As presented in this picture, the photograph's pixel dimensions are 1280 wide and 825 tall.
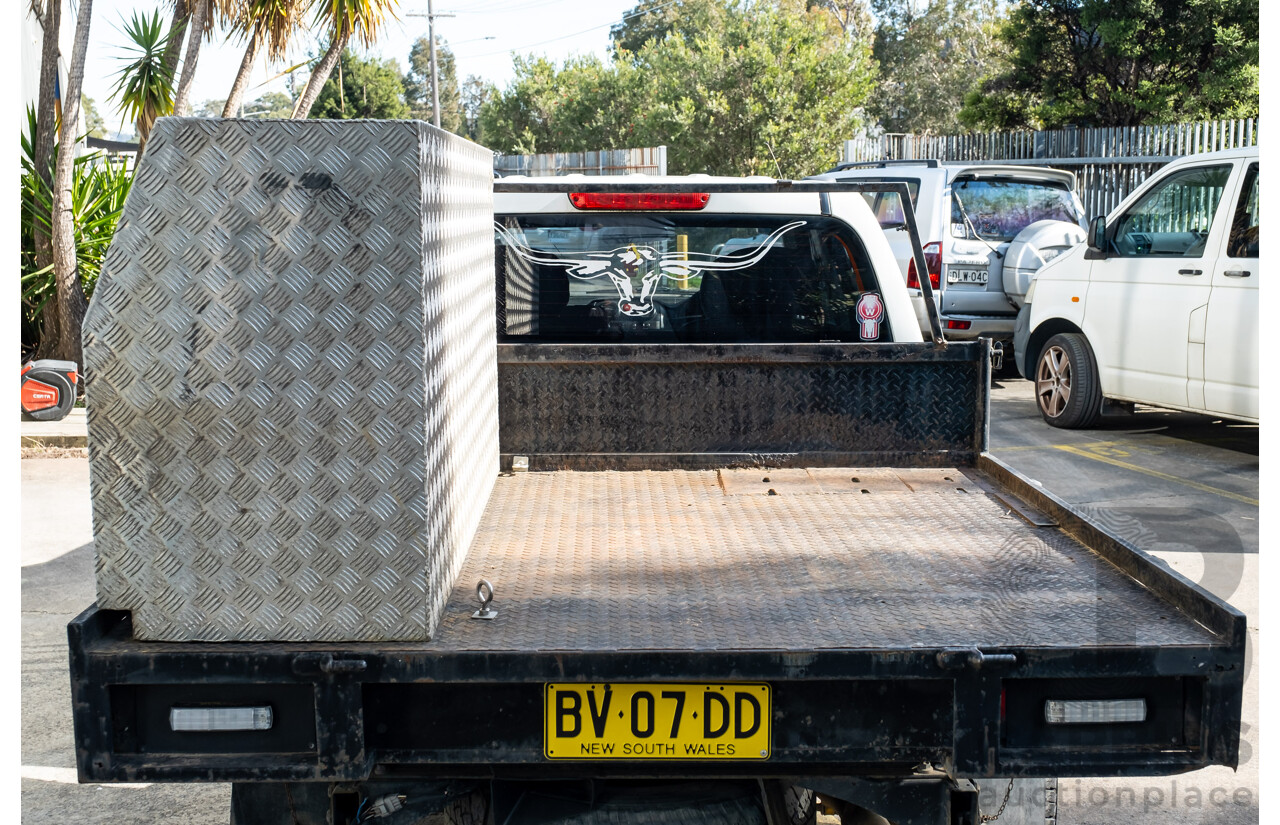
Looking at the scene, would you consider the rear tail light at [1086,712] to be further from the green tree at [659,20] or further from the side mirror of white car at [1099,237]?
the green tree at [659,20]

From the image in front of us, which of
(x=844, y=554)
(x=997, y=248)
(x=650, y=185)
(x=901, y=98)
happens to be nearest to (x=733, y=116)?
(x=901, y=98)

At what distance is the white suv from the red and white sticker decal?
6986mm

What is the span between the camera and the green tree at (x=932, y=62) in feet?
134

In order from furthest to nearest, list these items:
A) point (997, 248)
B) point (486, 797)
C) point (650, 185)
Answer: point (997, 248)
point (650, 185)
point (486, 797)

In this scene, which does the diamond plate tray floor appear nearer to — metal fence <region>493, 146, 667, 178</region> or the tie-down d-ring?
the tie-down d-ring

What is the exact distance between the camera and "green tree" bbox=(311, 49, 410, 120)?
47938 mm

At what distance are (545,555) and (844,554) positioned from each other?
800mm

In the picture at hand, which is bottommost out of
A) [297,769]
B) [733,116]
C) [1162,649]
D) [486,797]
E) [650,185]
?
[486,797]

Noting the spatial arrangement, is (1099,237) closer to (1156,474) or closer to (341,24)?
(1156,474)

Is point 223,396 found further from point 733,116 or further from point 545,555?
point 733,116

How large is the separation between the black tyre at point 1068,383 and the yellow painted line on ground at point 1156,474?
24.1 inches

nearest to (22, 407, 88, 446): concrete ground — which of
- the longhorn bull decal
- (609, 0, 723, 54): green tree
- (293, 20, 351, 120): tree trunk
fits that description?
(293, 20, 351, 120): tree trunk

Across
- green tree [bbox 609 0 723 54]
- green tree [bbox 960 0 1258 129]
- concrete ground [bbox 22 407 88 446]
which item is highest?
green tree [bbox 609 0 723 54]

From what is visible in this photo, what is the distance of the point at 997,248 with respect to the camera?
12.2 meters
